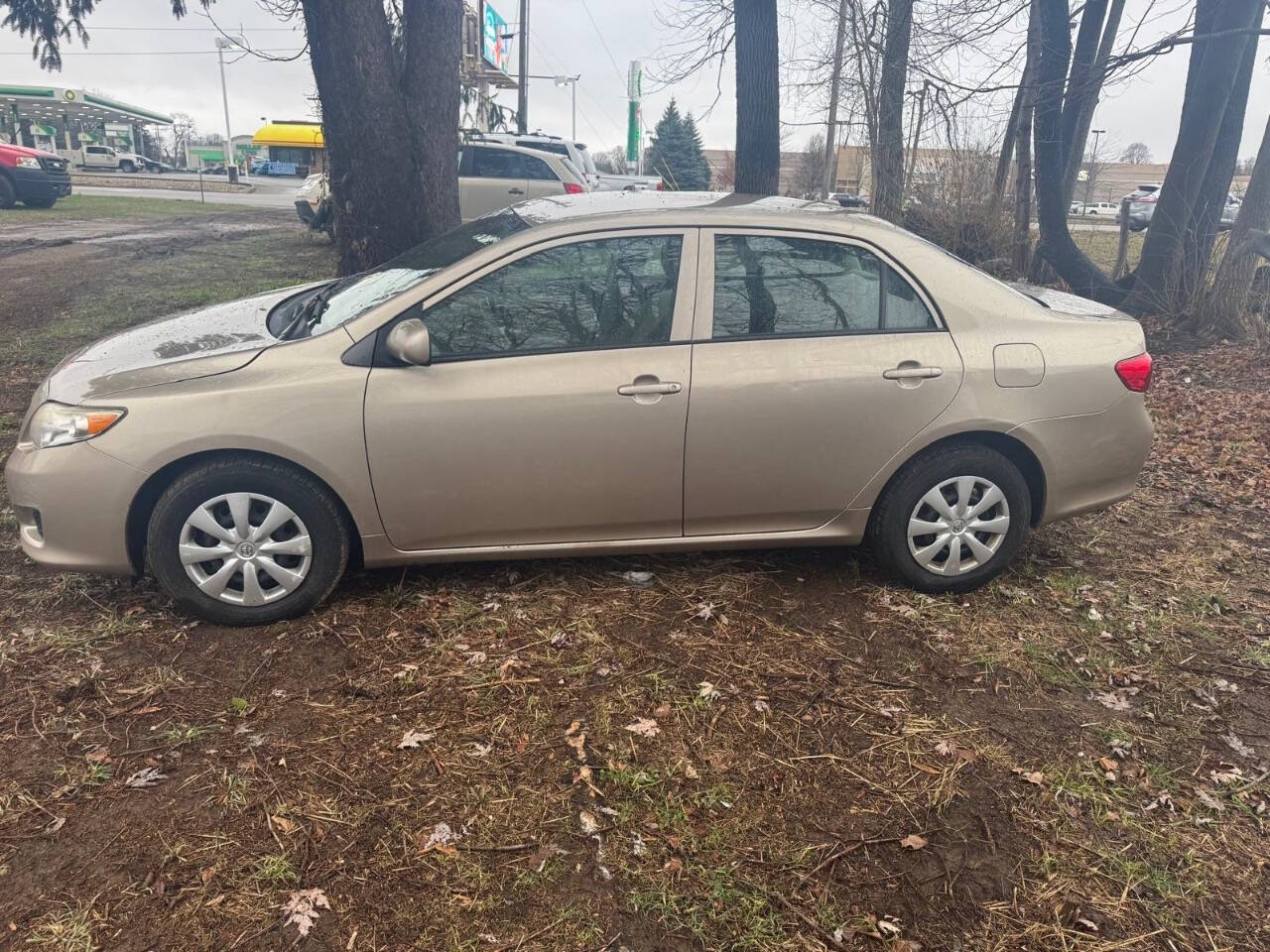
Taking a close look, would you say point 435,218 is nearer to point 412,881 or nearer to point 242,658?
point 242,658

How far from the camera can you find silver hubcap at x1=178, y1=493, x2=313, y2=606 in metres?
3.55

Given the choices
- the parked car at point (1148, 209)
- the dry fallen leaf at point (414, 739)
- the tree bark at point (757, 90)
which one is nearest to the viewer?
the dry fallen leaf at point (414, 739)

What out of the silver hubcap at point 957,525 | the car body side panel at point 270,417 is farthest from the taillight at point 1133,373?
the car body side panel at point 270,417

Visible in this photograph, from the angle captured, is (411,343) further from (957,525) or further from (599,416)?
(957,525)

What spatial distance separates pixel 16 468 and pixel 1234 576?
18.4ft

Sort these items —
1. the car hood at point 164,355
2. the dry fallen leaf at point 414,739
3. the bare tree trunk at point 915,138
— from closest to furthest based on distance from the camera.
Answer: the dry fallen leaf at point 414,739, the car hood at point 164,355, the bare tree trunk at point 915,138

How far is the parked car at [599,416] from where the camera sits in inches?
139

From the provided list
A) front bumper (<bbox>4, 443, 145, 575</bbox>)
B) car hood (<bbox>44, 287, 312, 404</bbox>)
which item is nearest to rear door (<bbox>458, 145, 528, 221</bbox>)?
car hood (<bbox>44, 287, 312, 404</bbox>)

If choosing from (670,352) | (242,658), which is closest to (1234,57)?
(670,352)

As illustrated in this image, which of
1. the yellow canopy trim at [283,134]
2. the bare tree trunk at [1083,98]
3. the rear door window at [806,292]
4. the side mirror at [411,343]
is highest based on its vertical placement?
the yellow canopy trim at [283,134]

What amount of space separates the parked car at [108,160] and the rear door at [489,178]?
1972 inches

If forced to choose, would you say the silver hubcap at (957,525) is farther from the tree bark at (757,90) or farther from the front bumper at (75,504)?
the tree bark at (757,90)

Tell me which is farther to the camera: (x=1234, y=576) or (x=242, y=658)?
(x=1234, y=576)

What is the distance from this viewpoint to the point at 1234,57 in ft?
32.1
